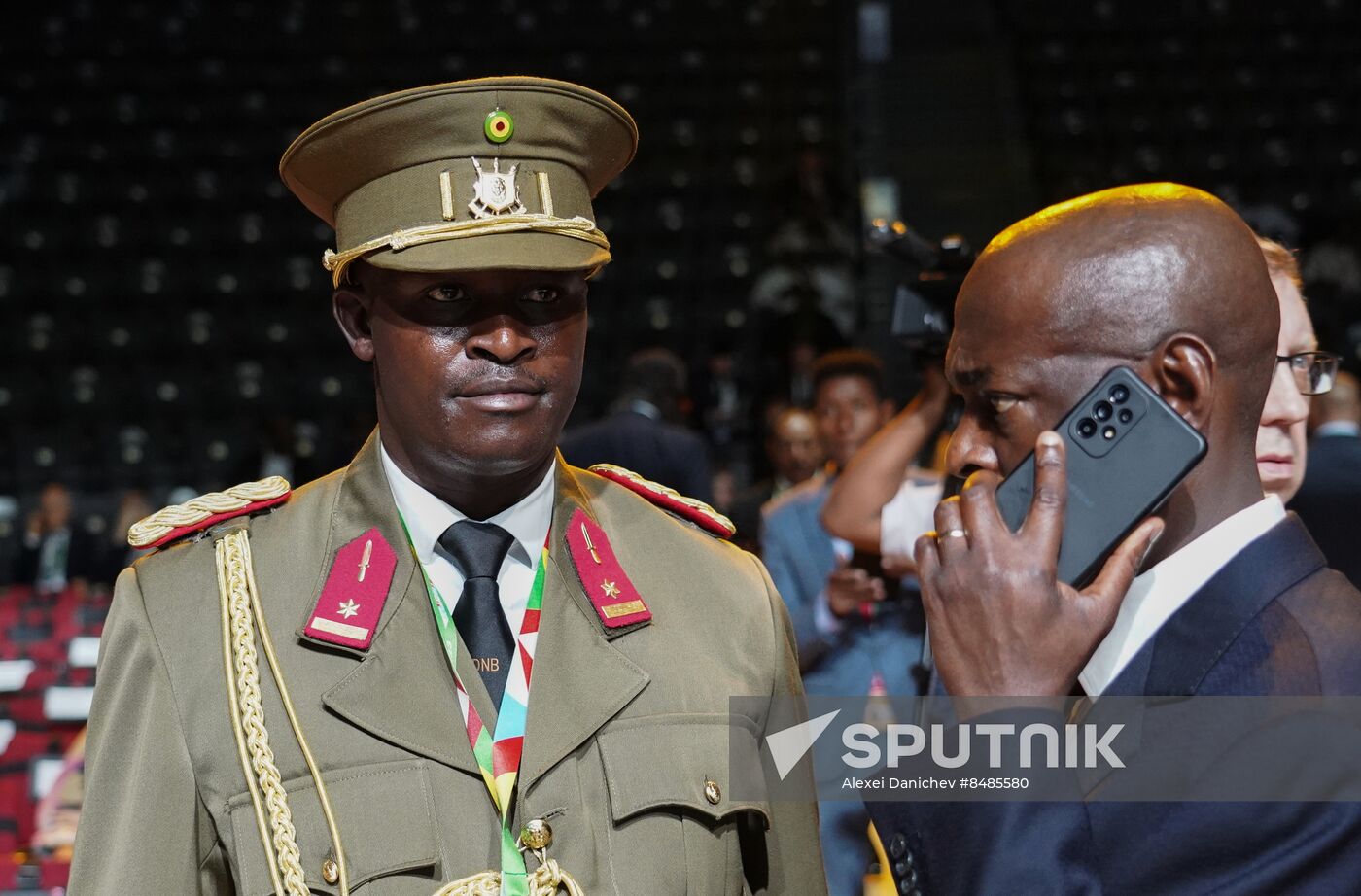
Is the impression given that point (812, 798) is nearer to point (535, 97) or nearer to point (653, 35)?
point (535, 97)

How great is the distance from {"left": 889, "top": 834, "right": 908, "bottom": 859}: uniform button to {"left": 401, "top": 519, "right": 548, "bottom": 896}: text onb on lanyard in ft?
1.20

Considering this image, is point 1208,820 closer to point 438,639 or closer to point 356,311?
point 438,639

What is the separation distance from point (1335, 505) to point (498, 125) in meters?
1.40

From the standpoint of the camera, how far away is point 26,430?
8.52m

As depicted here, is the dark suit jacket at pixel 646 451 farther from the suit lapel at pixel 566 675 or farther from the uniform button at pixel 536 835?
the uniform button at pixel 536 835

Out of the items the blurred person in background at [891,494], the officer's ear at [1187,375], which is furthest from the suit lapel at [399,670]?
the blurred person in background at [891,494]

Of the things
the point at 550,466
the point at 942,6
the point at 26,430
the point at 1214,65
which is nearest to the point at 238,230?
the point at 26,430

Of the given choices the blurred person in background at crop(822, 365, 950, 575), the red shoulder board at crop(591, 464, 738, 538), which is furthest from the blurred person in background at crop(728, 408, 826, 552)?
the red shoulder board at crop(591, 464, 738, 538)

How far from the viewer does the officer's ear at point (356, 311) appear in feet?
4.77

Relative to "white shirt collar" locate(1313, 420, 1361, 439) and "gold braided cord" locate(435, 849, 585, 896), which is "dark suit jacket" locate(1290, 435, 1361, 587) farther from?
"white shirt collar" locate(1313, 420, 1361, 439)

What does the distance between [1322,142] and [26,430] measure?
853cm

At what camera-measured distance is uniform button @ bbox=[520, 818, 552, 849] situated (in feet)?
4.38

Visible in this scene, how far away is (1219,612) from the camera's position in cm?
115

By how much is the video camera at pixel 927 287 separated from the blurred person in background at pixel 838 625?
1.24m
